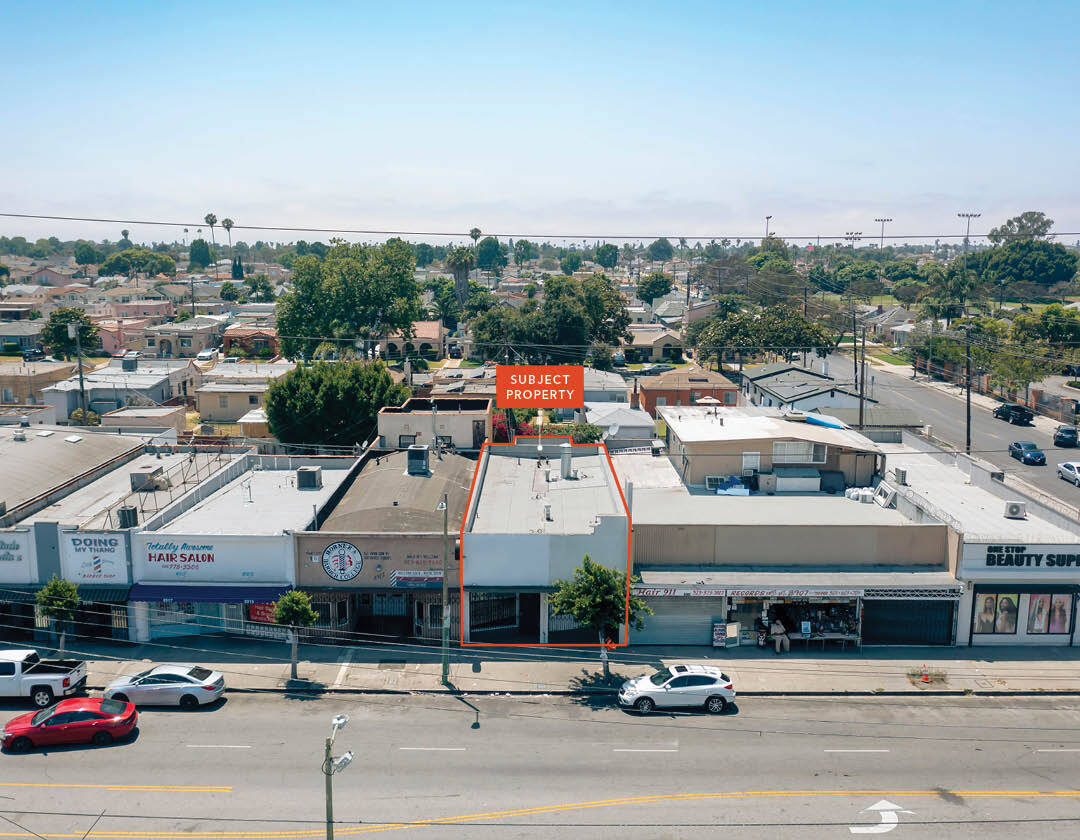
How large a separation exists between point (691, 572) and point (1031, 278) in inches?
6912

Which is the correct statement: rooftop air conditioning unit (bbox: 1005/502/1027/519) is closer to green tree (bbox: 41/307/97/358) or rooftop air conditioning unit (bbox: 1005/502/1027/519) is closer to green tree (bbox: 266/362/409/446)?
green tree (bbox: 266/362/409/446)

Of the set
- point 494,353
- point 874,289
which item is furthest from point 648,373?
point 874,289

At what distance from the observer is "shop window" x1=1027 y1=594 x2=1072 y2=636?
32969 millimetres

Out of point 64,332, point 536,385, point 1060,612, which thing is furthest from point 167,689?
point 64,332

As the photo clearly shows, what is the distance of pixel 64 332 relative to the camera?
4053 inches

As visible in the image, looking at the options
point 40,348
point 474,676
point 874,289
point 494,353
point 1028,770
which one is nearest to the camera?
point 1028,770

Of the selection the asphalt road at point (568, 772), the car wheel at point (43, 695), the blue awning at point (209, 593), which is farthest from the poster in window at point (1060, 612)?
the car wheel at point (43, 695)

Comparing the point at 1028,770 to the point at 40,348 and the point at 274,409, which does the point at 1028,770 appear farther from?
the point at 40,348

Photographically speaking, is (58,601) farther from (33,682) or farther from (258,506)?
(258,506)

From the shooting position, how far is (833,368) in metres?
103

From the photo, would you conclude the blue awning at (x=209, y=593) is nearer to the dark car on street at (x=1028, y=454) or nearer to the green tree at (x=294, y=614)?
the green tree at (x=294, y=614)

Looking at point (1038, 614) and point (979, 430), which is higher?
point (979, 430)

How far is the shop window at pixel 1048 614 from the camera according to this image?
108 feet

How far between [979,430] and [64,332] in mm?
98682
